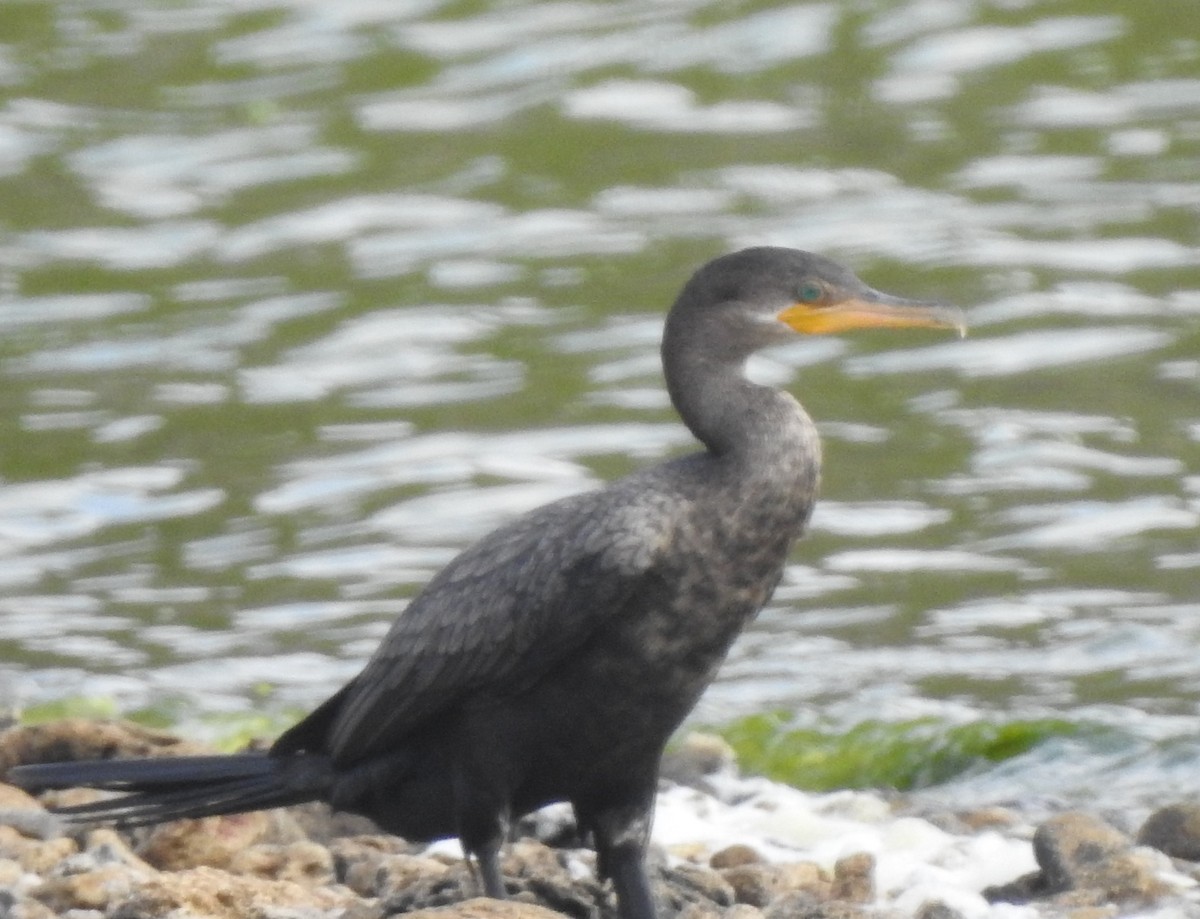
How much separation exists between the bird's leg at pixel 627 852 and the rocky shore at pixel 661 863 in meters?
0.11

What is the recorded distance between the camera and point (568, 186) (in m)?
13.7

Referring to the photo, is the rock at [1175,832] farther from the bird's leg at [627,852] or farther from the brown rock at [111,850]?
the brown rock at [111,850]

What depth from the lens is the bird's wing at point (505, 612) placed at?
18.0 feet

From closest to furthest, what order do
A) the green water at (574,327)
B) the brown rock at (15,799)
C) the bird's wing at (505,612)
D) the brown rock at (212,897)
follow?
the brown rock at (212,897) → the bird's wing at (505,612) → the brown rock at (15,799) → the green water at (574,327)

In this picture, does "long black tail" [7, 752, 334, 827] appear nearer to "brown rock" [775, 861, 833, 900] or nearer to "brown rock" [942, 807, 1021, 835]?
"brown rock" [775, 861, 833, 900]

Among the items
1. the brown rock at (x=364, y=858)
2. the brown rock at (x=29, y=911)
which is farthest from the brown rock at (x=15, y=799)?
the brown rock at (x=29, y=911)

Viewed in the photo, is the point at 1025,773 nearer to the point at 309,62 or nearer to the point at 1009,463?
the point at 1009,463

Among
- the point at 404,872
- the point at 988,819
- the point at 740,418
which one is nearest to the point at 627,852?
the point at 404,872

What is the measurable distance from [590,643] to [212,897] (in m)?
0.94

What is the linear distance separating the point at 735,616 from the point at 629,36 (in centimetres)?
1027

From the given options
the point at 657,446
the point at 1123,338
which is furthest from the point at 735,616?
the point at 1123,338

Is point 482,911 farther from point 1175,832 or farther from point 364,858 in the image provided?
point 1175,832

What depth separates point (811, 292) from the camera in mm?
6012

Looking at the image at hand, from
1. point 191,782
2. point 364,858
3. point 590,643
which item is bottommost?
point 364,858
